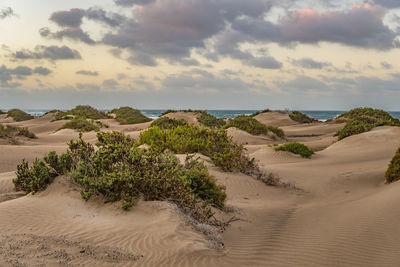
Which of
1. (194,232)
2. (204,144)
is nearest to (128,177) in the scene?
(194,232)

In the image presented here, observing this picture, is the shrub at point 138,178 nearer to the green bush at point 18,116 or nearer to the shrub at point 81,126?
the shrub at point 81,126

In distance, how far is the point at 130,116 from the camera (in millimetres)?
42094

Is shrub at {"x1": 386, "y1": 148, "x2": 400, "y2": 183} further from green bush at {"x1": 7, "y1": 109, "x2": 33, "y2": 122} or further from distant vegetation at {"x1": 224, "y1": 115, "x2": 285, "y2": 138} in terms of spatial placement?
green bush at {"x1": 7, "y1": 109, "x2": 33, "y2": 122}

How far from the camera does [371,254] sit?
16.3 ft

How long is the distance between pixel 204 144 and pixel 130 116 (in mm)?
31280

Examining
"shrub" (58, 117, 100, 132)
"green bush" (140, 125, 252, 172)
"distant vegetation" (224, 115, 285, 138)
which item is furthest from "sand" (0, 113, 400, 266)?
"shrub" (58, 117, 100, 132)

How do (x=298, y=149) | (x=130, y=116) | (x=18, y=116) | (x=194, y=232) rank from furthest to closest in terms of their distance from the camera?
(x=18, y=116) < (x=130, y=116) < (x=298, y=149) < (x=194, y=232)

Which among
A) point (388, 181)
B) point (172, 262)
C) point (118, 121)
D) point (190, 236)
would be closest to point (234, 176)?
point (388, 181)

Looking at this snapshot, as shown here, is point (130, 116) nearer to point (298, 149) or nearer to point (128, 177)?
point (298, 149)

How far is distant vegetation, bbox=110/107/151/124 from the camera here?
126 feet

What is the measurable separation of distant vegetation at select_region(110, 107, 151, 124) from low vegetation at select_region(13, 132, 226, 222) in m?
30.8

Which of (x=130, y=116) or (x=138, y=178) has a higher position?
(x=130, y=116)

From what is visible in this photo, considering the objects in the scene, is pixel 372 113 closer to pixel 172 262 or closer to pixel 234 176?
pixel 234 176

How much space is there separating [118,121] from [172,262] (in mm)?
36834
